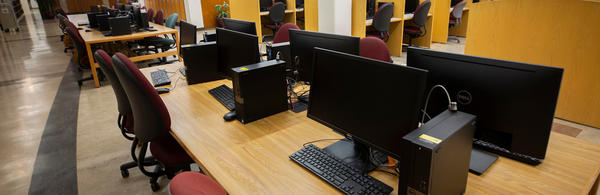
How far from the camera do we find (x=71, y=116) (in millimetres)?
3650

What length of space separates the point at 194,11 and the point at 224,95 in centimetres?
834

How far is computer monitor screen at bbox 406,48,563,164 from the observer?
108cm

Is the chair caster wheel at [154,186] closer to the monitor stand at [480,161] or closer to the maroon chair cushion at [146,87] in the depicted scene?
the maroon chair cushion at [146,87]

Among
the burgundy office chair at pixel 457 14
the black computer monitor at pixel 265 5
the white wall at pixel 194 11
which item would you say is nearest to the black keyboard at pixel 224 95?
the burgundy office chair at pixel 457 14

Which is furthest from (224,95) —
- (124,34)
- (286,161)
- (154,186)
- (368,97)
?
(124,34)

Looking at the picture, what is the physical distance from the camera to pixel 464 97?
1.23 m

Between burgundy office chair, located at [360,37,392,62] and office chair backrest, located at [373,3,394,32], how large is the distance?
265 centimetres

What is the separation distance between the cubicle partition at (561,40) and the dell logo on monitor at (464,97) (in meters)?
2.30

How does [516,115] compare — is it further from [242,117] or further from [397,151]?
[242,117]

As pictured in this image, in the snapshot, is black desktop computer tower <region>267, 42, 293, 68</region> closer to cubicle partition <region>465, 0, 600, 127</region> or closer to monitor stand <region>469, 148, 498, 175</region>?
monitor stand <region>469, 148, 498, 175</region>

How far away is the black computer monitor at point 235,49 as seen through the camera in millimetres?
1919

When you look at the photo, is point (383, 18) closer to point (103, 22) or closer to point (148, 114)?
point (148, 114)

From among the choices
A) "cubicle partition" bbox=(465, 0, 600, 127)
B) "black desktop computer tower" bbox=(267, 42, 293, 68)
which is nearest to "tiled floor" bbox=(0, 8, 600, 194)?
"cubicle partition" bbox=(465, 0, 600, 127)

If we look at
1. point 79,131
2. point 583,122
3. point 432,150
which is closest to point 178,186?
point 432,150
